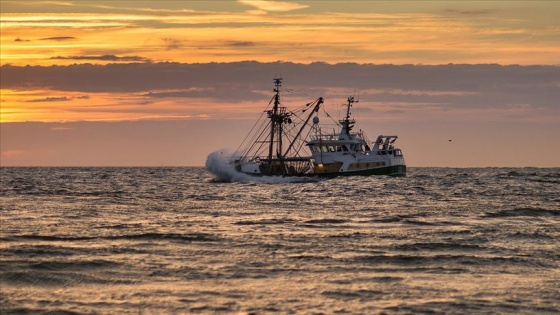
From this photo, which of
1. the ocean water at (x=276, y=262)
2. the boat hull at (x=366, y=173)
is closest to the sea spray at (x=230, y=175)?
the boat hull at (x=366, y=173)

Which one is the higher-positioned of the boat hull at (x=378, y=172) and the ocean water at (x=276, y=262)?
the ocean water at (x=276, y=262)

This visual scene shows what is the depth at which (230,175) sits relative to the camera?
11856 centimetres

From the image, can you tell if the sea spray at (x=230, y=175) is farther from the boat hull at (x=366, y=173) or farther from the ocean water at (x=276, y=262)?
the ocean water at (x=276, y=262)

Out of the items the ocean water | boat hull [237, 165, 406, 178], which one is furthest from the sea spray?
the ocean water

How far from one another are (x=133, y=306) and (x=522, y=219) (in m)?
30.1

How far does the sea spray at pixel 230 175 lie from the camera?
354ft

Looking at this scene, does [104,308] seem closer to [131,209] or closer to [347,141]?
[131,209]

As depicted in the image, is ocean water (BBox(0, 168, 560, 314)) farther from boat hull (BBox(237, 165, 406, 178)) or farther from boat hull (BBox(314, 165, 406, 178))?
boat hull (BBox(314, 165, 406, 178))

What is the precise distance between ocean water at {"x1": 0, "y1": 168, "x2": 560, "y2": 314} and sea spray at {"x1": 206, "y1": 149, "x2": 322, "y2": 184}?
5941cm

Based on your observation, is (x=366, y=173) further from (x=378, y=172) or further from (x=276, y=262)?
(x=276, y=262)

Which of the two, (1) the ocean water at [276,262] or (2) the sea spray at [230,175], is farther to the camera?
(2) the sea spray at [230,175]

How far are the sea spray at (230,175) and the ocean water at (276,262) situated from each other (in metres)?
59.4

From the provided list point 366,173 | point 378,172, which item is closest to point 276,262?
point 366,173

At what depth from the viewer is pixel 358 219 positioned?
44.1 metres
